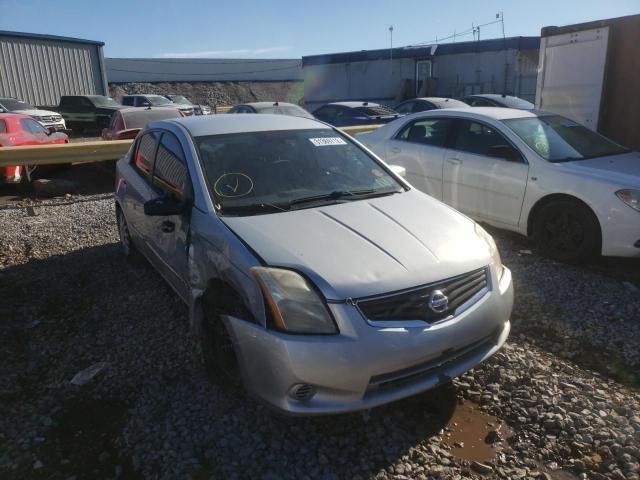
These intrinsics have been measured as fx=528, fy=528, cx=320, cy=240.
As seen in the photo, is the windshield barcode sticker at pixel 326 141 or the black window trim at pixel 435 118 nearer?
the windshield barcode sticker at pixel 326 141

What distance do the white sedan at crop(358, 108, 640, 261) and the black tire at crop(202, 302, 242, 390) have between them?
371cm

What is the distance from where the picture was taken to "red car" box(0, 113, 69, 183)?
9.50 m

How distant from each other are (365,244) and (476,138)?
3745mm

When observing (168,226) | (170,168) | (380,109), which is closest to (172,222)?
(168,226)

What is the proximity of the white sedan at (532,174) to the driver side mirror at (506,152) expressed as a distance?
10 mm

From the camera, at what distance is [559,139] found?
228 inches

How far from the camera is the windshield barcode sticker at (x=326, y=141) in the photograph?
4133 millimetres

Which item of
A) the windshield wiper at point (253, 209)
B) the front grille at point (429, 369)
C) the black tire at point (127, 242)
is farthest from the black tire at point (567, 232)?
the black tire at point (127, 242)

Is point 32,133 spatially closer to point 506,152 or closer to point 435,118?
point 435,118

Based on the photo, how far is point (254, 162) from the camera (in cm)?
374

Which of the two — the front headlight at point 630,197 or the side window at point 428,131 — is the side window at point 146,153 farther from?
the front headlight at point 630,197

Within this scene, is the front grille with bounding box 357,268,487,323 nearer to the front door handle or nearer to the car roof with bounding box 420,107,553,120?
the front door handle

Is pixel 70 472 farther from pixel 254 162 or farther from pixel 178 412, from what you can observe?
pixel 254 162

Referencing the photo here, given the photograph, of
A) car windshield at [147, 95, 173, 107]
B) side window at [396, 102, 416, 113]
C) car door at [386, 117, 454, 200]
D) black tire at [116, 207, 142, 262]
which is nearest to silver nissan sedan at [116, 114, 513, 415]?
black tire at [116, 207, 142, 262]
